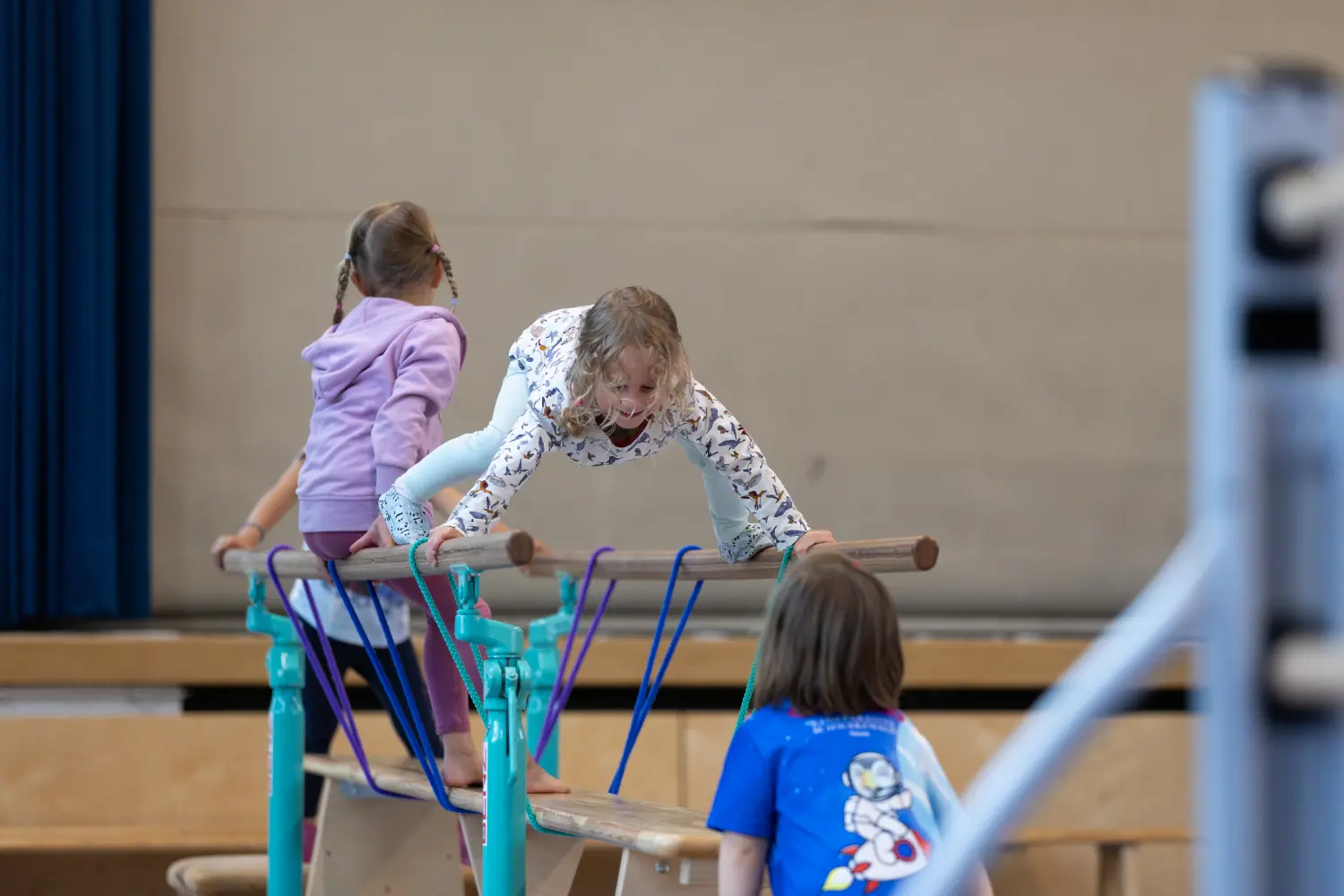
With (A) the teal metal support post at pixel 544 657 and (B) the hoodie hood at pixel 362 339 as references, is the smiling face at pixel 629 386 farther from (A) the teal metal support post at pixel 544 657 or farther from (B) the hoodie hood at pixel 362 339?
(A) the teal metal support post at pixel 544 657

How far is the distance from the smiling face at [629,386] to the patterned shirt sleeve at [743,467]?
12cm

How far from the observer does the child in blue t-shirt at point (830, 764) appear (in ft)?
5.57

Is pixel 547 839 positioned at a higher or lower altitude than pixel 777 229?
lower

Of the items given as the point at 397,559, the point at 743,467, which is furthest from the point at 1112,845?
the point at 397,559

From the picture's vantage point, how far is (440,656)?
2.77 m

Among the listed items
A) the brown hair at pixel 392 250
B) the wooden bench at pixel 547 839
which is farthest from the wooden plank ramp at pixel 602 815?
the brown hair at pixel 392 250

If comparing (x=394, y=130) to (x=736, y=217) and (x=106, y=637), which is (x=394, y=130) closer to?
(x=736, y=217)

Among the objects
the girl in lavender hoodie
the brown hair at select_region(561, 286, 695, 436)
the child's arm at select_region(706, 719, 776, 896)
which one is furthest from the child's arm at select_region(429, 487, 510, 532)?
the child's arm at select_region(706, 719, 776, 896)

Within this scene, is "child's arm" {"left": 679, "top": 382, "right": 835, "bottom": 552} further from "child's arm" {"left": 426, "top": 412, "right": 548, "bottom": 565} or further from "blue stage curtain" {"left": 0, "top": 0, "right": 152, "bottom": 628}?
"blue stage curtain" {"left": 0, "top": 0, "right": 152, "bottom": 628}

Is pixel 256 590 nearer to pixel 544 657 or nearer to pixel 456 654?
pixel 544 657

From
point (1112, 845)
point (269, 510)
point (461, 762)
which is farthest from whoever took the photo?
point (1112, 845)

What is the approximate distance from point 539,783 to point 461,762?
7.7 inches

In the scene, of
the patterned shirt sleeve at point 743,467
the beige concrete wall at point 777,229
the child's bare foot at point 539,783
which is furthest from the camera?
the beige concrete wall at point 777,229

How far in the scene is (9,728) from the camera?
13.6 ft
